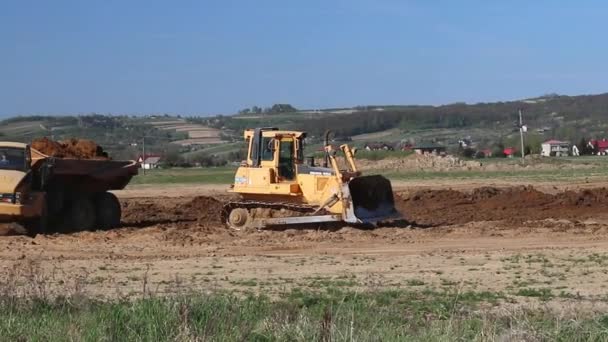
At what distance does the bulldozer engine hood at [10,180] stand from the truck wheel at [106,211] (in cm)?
356

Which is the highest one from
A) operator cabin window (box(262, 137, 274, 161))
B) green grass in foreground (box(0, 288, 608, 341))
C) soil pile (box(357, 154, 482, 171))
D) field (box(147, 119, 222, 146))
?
operator cabin window (box(262, 137, 274, 161))

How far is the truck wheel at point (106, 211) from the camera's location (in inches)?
969

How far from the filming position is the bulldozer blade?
2305cm

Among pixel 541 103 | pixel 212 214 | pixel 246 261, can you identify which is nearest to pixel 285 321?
pixel 246 261

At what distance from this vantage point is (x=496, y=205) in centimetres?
3078

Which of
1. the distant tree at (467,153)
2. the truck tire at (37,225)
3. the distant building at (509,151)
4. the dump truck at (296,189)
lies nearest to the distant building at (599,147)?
the distant building at (509,151)

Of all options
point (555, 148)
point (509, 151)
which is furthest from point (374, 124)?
point (509, 151)

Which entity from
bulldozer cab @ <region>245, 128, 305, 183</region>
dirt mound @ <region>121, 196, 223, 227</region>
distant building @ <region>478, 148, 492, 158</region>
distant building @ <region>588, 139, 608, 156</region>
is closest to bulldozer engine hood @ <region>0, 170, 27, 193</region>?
bulldozer cab @ <region>245, 128, 305, 183</region>

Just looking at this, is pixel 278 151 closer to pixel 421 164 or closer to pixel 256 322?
pixel 256 322

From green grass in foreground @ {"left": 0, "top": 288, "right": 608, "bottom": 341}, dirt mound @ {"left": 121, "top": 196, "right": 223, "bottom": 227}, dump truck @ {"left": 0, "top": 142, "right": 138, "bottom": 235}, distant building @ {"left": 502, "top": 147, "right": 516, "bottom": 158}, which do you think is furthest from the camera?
distant building @ {"left": 502, "top": 147, "right": 516, "bottom": 158}

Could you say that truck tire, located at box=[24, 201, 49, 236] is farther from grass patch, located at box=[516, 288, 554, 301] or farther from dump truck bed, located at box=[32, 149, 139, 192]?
grass patch, located at box=[516, 288, 554, 301]

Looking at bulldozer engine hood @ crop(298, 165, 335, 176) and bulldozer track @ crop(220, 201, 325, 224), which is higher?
bulldozer engine hood @ crop(298, 165, 335, 176)

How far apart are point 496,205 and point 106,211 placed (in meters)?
11.4

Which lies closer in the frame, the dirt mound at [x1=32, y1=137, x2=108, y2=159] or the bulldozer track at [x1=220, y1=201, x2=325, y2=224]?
the bulldozer track at [x1=220, y1=201, x2=325, y2=224]
